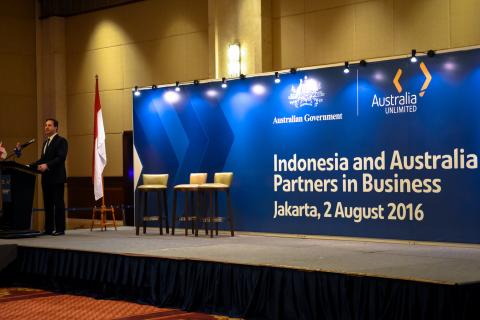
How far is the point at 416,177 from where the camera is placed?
24.9ft

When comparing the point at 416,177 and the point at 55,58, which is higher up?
the point at 55,58

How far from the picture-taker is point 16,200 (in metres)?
8.61

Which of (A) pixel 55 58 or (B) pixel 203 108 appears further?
(A) pixel 55 58

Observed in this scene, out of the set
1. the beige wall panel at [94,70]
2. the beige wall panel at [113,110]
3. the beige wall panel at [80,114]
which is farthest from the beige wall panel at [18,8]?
the beige wall panel at [113,110]

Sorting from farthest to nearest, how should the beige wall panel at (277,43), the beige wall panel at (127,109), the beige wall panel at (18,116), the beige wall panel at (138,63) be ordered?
the beige wall panel at (18,116), the beige wall panel at (127,109), the beige wall panel at (138,63), the beige wall panel at (277,43)

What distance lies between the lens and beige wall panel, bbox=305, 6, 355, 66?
936 cm

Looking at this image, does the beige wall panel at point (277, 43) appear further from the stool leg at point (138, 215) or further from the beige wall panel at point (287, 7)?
the stool leg at point (138, 215)

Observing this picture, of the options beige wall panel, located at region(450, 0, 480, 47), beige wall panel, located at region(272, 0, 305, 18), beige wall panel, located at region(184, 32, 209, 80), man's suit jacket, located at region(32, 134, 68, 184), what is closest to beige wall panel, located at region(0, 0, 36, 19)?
beige wall panel, located at region(184, 32, 209, 80)

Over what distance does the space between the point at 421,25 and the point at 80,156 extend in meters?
6.63

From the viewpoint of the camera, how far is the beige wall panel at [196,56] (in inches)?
438

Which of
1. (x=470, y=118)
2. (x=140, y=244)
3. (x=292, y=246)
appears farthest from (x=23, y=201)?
(x=470, y=118)

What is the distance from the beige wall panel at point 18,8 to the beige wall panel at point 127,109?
2590 mm

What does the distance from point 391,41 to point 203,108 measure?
240cm

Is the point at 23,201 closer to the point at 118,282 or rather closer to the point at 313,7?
the point at 118,282
